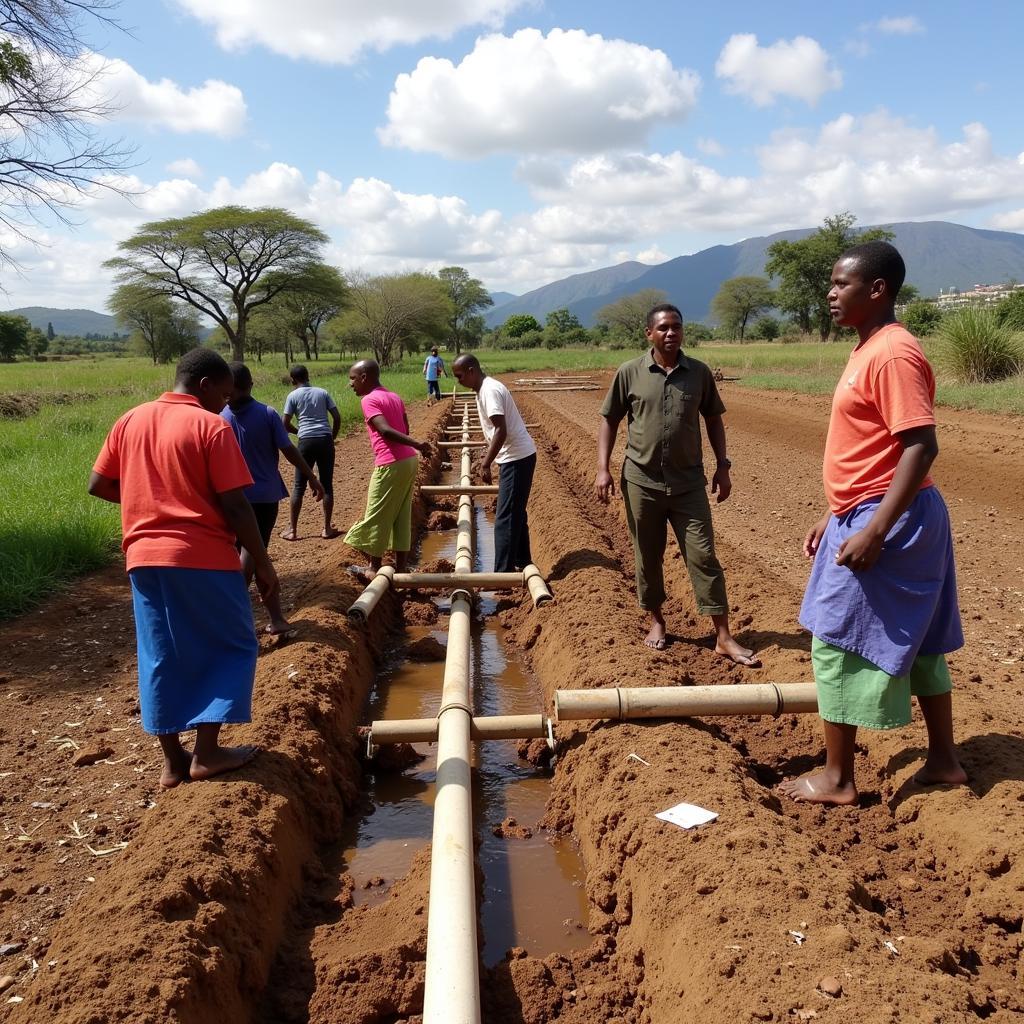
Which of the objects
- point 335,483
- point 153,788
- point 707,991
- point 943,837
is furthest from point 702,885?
point 335,483

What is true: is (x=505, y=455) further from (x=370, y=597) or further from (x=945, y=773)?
(x=945, y=773)

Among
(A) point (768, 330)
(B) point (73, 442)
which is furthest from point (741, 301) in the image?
(B) point (73, 442)

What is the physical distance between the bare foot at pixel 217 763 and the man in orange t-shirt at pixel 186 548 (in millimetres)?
11

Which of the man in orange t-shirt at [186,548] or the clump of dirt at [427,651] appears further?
the clump of dirt at [427,651]

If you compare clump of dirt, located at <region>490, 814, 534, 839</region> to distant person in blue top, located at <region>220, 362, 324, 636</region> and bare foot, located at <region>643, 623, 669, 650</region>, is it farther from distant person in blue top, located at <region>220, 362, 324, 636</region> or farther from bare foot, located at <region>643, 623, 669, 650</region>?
distant person in blue top, located at <region>220, 362, 324, 636</region>

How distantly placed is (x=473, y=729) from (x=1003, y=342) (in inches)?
608

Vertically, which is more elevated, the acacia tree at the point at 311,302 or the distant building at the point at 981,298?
the acacia tree at the point at 311,302

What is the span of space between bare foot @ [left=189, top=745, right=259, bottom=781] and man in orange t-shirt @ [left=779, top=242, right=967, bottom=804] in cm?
234

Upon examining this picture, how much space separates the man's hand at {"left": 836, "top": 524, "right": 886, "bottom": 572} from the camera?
2666 millimetres

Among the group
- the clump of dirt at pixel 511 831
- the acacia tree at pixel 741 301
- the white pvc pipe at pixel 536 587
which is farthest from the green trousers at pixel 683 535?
the acacia tree at pixel 741 301

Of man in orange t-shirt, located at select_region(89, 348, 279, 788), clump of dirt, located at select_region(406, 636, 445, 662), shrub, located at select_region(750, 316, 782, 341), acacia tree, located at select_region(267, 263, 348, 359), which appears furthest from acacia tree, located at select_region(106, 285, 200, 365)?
man in orange t-shirt, located at select_region(89, 348, 279, 788)

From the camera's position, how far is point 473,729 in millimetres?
3865

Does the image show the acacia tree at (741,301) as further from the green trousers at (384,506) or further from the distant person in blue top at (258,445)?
the distant person in blue top at (258,445)

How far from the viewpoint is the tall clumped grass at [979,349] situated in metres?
15.3
